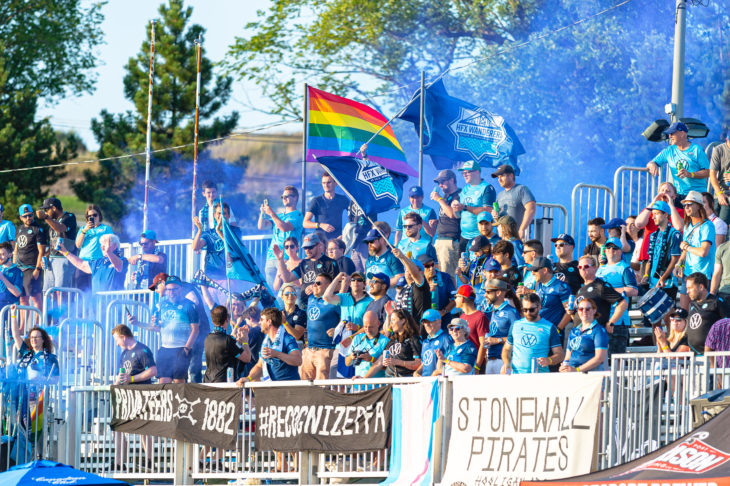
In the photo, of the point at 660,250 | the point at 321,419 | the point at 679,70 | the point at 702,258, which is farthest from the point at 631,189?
the point at 321,419

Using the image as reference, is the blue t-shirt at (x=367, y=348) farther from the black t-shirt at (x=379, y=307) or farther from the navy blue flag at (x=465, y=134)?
the navy blue flag at (x=465, y=134)

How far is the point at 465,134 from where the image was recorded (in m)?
18.4

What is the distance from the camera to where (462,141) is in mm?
18375

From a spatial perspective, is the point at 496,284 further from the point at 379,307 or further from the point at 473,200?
the point at 473,200

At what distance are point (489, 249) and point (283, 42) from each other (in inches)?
1068

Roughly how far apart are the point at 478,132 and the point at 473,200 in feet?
8.09

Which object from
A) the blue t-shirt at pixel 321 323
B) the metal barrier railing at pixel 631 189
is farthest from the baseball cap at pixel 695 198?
the blue t-shirt at pixel 321 323

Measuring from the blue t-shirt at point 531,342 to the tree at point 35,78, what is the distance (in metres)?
29.1

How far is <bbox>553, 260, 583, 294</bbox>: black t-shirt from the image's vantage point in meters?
13.9

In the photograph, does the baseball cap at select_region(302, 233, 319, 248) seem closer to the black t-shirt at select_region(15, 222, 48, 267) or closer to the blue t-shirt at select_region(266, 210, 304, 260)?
the blue t-shirt at select_region(266, 210, 304, 260)

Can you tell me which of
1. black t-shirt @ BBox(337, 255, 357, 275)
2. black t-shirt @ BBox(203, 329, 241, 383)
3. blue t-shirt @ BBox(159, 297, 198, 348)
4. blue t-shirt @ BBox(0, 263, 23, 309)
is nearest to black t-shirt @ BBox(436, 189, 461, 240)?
black t-shirt @ BBox(337, 255, 357, 275)

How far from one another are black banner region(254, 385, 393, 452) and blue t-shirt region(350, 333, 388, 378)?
0.80m

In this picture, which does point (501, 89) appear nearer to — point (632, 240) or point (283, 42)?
point (283, 42)

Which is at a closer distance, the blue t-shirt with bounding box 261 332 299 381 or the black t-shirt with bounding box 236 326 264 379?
the blue t-shirt with bounding box 261 332 299 381
